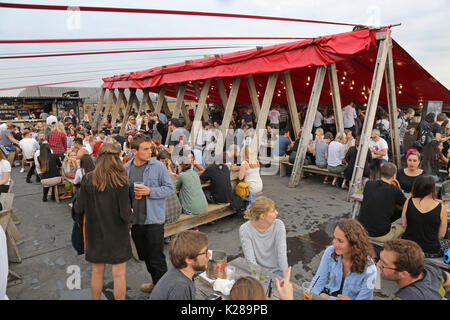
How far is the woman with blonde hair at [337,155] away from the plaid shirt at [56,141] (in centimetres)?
654

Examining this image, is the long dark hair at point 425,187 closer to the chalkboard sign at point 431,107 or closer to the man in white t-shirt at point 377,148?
the man in white t-shirt at point 377,148

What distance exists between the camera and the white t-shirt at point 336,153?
6.52m

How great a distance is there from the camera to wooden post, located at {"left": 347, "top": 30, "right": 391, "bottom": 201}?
18.6 ft

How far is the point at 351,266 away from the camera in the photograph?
7.00ft

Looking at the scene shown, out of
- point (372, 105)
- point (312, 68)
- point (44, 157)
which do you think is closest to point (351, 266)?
point (372, 105)

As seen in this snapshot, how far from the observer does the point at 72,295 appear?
2.94m

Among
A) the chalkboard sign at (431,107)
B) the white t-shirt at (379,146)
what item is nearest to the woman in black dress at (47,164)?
the white t-shirt at (379,146)

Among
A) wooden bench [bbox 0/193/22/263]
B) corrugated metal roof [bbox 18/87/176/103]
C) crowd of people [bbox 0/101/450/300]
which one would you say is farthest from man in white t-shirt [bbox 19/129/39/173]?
corrugated metal roof [bbox 18/87/176/103]

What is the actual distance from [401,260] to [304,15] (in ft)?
11.7

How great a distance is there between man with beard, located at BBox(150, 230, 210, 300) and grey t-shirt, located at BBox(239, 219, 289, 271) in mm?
854

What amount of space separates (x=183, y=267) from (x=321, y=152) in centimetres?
599

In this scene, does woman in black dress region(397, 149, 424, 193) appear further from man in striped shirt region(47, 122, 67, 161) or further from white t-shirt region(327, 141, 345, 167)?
man in striped shirt region(47, 122, 67, 161)
